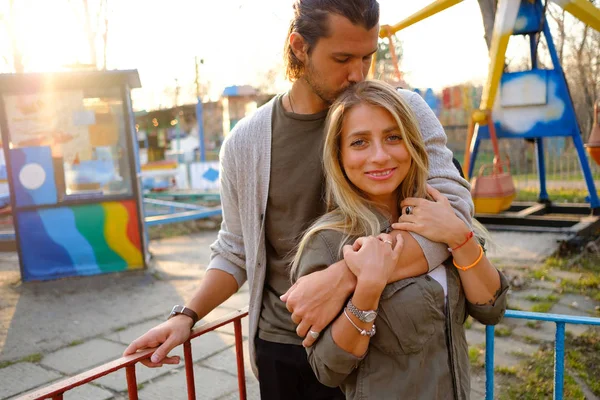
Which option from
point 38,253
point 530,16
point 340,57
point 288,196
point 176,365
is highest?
point 530,16

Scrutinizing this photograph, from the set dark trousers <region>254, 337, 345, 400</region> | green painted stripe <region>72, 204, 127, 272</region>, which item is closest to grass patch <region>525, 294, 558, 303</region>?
dark trousers <region>254, 337, 345, 400</region>

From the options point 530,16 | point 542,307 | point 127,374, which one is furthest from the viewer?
point 530,16

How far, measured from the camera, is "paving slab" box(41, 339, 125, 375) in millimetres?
3838

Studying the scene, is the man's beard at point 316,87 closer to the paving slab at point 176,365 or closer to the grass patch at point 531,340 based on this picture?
the paving slab at point 176,365

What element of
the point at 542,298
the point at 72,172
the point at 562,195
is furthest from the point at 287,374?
the point at 562,195

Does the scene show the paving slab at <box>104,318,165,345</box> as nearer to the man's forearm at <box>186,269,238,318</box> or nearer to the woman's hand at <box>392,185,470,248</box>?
the man's forearm at <box>186,269,238,318</box>

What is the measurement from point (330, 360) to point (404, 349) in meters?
0.19

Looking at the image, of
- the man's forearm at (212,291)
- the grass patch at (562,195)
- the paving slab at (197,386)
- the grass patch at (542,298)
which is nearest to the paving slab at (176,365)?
the paving slab at (197,386)

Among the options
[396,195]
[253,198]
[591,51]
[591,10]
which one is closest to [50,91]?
[253,198]

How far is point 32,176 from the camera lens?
593 centimetres

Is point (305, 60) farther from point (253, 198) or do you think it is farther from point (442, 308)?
point (442, 308)

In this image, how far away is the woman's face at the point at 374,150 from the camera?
136 cm

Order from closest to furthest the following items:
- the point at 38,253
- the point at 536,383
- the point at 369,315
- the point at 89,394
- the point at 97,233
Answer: the point at 369,315 < the point at 536,383 < the point at 89,394 < the point at 38,253 < the point at 97,233

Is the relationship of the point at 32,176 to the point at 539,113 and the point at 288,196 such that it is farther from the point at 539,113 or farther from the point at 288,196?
the point at 539,113
